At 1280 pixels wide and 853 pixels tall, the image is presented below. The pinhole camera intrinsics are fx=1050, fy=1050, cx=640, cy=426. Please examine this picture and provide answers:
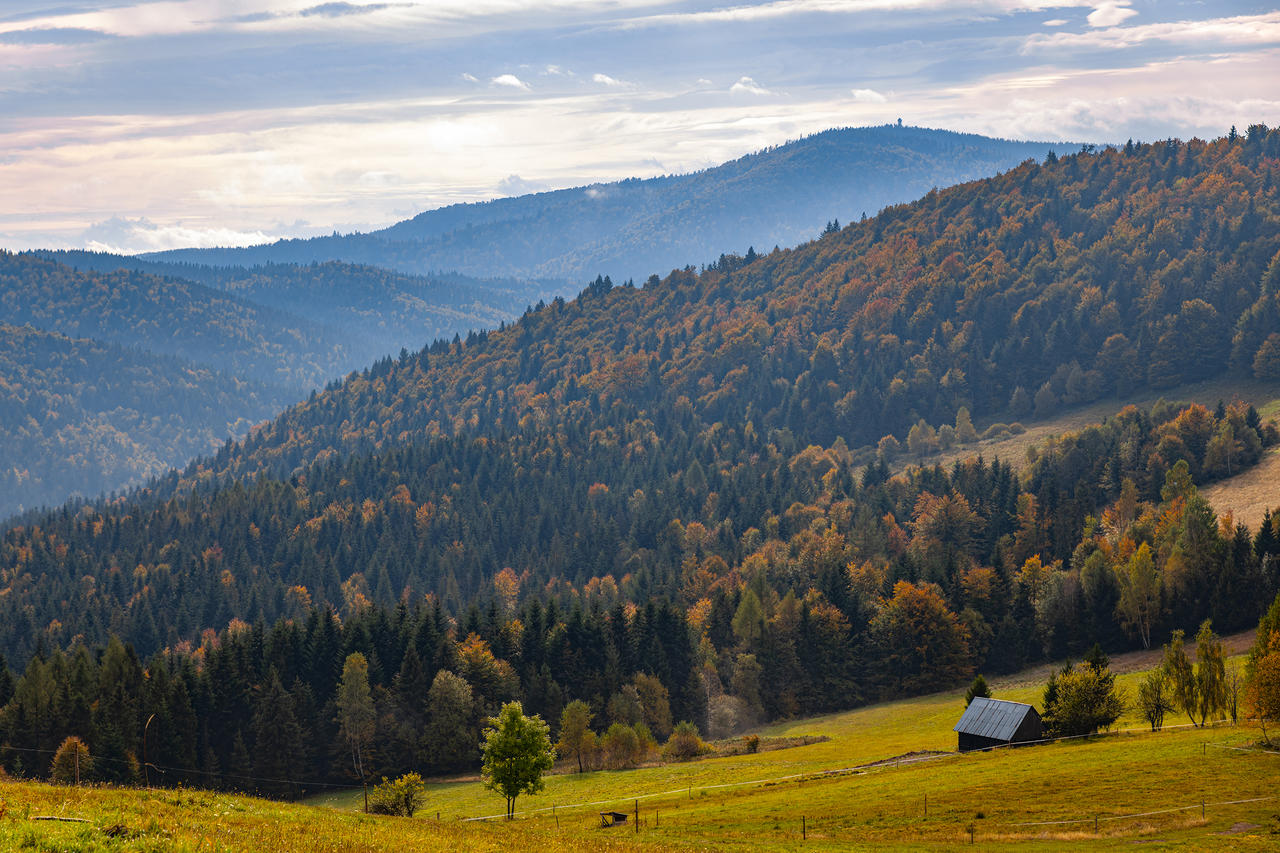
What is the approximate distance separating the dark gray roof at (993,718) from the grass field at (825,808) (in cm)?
344

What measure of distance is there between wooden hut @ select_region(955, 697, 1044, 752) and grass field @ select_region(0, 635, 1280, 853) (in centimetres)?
298

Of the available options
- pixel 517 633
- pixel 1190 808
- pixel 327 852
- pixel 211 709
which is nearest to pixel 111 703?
pixel 211 709

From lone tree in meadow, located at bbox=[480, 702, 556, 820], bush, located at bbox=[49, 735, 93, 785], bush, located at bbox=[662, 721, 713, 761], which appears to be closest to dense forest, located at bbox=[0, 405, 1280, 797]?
bush, located at bbox=[49, 735, 93, 785]

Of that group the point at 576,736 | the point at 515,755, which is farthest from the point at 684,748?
the point at 515,755

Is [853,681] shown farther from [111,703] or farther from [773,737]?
[111,703]

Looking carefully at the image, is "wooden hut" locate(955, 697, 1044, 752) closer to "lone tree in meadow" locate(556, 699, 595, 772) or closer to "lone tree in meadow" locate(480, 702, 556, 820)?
"lone tree in meadow" locate(480, 702, 556, 820)

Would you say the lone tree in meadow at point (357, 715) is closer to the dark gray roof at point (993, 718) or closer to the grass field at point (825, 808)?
the grass field at point (825, 808)

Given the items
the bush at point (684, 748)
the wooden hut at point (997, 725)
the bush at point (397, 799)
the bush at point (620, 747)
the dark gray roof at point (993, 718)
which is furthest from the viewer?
the bush at point (684, 748)

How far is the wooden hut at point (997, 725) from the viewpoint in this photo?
261 ft

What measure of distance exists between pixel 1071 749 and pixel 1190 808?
21970 millimetres

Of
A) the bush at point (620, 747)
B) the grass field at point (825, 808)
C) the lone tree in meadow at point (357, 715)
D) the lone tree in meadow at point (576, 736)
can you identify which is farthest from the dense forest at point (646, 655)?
the grass field at point (825, 808)

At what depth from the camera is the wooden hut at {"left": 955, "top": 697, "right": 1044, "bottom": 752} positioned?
7956cm

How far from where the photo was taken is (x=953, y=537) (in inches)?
7239

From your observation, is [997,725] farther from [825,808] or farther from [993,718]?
[825,808]
